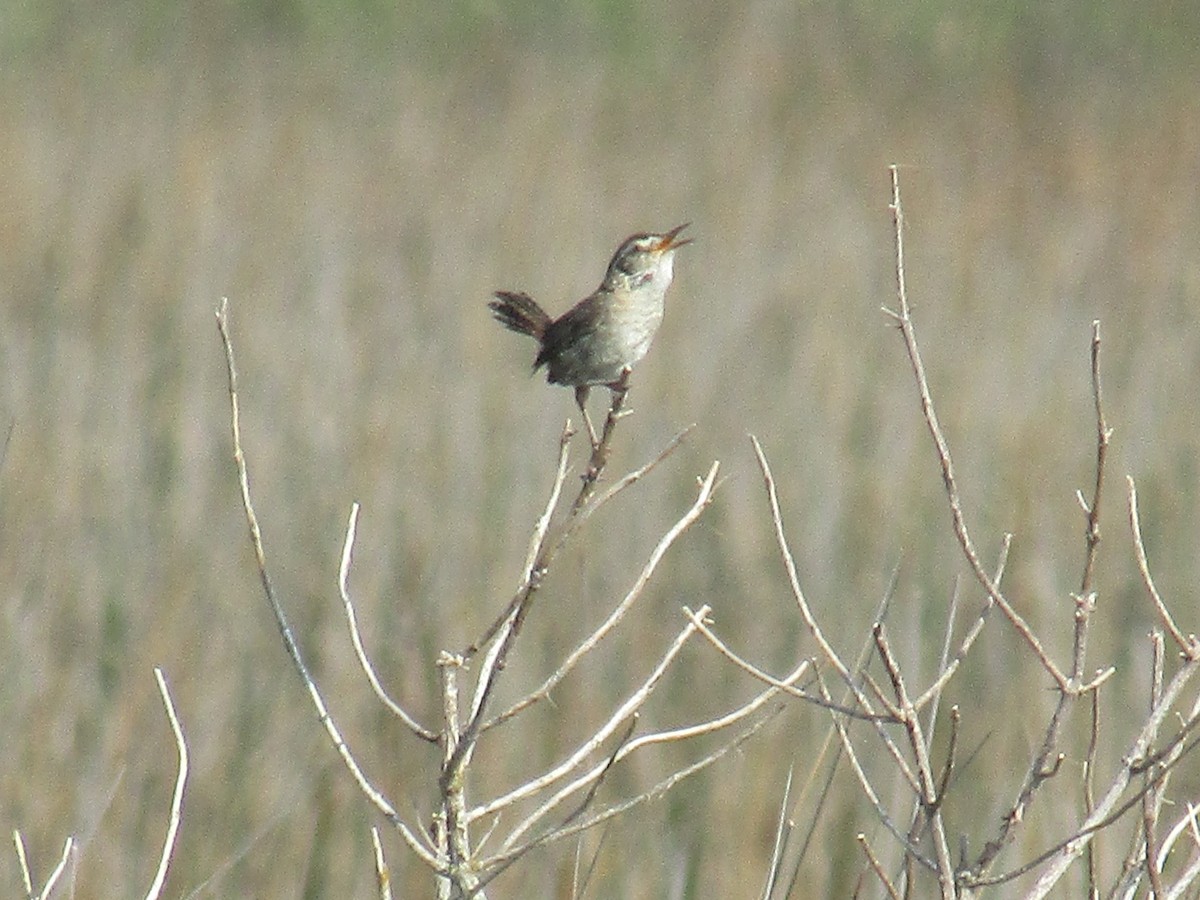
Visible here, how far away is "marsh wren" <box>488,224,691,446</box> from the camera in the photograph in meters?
3.41

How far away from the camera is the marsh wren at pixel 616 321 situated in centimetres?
341

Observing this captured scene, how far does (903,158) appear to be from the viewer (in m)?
7.66

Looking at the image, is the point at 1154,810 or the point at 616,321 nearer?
the point at 1154,810

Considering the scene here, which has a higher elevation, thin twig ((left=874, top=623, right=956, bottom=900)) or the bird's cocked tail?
the bird's cocked tail

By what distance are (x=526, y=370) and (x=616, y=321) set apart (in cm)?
254

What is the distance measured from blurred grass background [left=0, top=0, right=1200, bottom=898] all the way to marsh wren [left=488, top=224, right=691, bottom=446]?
0.68 meters

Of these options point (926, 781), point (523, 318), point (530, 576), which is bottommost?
point (926, 781)

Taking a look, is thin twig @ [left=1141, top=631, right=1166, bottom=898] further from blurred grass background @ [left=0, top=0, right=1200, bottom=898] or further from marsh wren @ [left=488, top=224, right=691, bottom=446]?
marsh wren @ [left=488, top=224, right=691, bottom=446]

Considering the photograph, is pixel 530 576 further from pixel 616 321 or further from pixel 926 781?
pixel 616 321

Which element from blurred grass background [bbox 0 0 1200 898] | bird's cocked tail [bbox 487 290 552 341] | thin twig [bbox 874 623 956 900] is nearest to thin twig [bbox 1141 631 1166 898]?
thin twig [bbox 874 623 956 900]

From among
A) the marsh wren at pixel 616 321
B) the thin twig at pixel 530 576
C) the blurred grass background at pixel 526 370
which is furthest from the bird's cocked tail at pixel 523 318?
the thin twig at pixel 530 576

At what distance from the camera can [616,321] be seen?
135 inches

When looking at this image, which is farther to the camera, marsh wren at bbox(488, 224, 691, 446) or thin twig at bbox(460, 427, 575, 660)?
marsh wren at bbox(488, 224, 691, 446)

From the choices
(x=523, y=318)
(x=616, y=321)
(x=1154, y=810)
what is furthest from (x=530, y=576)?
(x=523, y=318)
